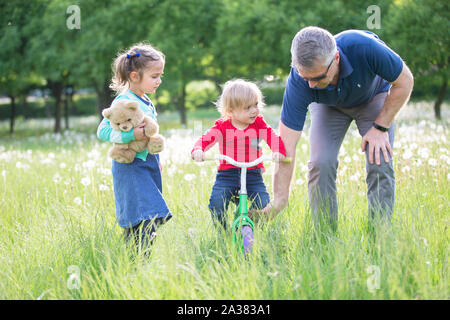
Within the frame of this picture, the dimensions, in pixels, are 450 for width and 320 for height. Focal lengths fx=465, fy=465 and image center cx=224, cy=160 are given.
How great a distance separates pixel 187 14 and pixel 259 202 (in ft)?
47.0

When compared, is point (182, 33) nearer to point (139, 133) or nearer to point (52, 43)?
point (52, 43)

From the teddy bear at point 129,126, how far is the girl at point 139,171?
0.06 meters

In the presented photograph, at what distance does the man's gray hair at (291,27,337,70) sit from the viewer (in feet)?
10.5

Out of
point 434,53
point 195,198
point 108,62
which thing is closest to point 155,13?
point 108,62

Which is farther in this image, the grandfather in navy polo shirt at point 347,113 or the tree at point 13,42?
the tree at point 13,42

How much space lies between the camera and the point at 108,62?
1622cm

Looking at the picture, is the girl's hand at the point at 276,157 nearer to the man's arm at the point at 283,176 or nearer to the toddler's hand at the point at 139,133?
the man's arm at the point at 283,176

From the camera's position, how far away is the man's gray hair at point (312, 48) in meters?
3.20

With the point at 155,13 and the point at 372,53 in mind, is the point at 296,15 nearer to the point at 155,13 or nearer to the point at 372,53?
the point at 155,13

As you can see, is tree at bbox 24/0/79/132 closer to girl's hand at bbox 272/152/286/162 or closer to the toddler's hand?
the toddler's hand
